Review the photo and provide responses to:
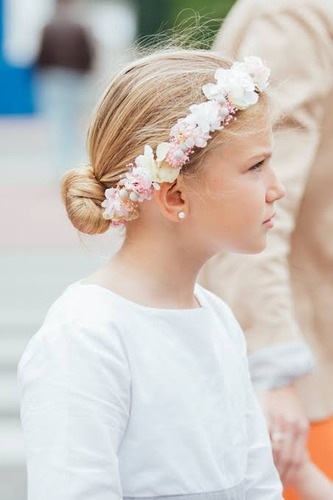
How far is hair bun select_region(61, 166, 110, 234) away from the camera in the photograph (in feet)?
7.64

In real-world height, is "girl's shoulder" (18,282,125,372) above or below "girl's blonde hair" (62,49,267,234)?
below

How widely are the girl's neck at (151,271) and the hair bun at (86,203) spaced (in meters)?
0.06

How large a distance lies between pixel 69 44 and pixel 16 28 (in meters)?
15.0

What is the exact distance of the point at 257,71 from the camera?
2.37 metres

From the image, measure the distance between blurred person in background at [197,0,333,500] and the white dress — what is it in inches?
14.7

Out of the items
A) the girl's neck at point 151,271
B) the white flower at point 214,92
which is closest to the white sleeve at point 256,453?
the girl's neck at point 151,271

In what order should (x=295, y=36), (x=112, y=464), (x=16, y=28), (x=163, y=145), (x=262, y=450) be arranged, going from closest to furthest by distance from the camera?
(x=112, y=464)
(x=163, y=145)
(x=262, y=450)
(x=295, y=36)
(x=16, y=28)

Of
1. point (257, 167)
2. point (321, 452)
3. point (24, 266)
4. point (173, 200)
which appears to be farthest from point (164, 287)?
point (24, 266)

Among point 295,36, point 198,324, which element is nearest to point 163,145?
point 198,324

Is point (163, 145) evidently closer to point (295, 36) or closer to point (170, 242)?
point (170, 242)

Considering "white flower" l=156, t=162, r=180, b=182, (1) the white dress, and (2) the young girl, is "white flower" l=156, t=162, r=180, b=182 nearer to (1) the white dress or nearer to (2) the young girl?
(2) the young girl

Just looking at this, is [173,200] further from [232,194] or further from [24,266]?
[24,266]

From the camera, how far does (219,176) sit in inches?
90.2

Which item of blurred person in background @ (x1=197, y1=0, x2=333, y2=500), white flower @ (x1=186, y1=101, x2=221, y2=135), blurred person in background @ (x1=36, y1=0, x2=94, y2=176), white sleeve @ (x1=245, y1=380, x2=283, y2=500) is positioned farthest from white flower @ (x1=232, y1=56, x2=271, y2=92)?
blurred person in background @ (x1=36, y1=0, x2=94, y2=176)
